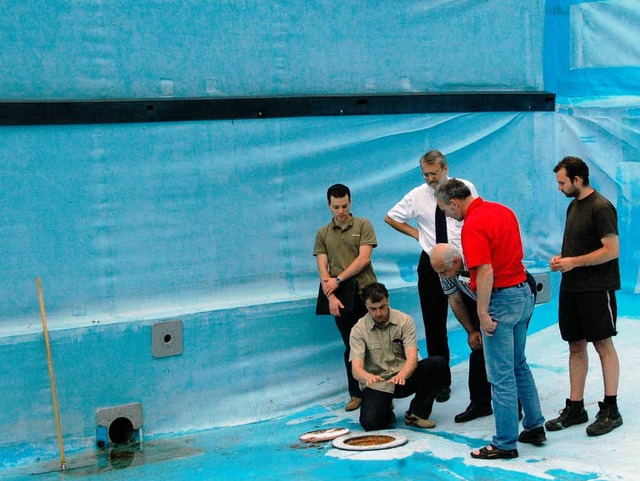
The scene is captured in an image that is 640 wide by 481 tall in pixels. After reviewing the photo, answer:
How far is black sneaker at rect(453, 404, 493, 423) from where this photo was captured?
6359 mm

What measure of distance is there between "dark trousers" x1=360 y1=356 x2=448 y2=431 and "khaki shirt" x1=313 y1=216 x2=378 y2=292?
80 centimetres

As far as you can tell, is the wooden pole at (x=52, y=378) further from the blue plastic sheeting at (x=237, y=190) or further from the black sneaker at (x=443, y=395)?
the black sneaker at (x=443, y=395)

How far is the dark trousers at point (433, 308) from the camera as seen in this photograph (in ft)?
22.3

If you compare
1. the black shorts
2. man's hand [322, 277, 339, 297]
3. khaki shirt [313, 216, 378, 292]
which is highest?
khaki shirt [313, 216, 378, 292]

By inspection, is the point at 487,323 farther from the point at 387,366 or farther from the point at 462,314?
the point at 387,366

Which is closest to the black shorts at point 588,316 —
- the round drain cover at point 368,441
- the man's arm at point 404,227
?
the round drain cover at point 368,441

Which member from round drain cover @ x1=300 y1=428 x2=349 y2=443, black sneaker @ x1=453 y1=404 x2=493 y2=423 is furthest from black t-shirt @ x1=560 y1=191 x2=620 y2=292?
round drain cover @ x1=300 y1=428 x2=349 y2=443

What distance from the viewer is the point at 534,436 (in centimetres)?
562

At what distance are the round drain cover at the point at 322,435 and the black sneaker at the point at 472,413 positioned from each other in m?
0.79

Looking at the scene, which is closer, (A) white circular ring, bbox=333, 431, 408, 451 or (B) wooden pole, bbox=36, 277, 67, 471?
(A) white circular ring, bbox=333, 431, 408, 451

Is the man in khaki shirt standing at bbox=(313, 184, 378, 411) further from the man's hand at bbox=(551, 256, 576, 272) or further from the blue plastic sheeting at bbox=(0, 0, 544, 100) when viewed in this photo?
the man's hand at bbox=(551, 256, 576, 272)

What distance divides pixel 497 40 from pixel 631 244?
2.15m

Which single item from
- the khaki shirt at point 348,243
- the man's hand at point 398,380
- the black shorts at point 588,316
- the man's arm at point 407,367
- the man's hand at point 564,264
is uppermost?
the khaki shirt at point 348,243

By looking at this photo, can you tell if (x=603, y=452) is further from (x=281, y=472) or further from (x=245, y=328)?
(x=245, y=328)
